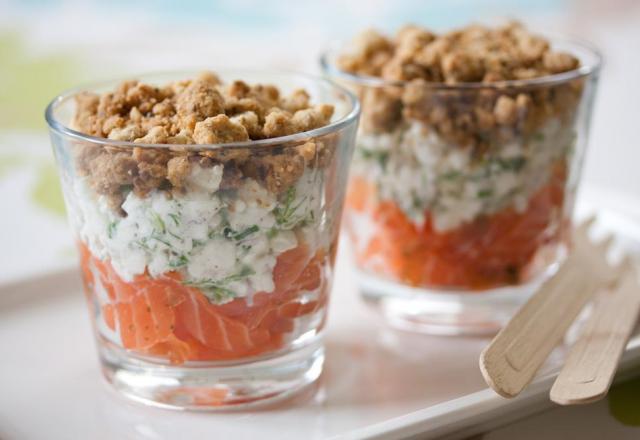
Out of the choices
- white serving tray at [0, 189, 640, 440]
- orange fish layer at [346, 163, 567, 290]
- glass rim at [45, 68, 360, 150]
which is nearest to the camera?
glass rim at [45, 68, 360, 150]

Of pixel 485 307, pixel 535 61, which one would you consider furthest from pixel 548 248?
pixel 535 61

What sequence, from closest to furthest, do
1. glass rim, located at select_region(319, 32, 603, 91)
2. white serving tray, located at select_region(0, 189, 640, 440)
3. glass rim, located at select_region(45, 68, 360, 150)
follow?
glass rim, located at select_region(45, 68, 360, 150) < white serving tray, located at select_region(0, 189, 640, 440) < glass rim, located at select_region(319, 32, 603, 91)

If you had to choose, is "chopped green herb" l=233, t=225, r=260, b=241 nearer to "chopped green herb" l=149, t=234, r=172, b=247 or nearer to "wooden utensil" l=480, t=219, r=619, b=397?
"chopped green herb" l=149, t=234, r=172, b=247

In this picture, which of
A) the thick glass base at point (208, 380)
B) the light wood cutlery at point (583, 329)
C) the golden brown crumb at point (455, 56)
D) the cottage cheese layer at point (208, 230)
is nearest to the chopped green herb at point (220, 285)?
the cottage cheese layer at point (208, 230)

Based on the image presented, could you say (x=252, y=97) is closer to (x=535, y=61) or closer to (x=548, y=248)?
(x=535, y=61)

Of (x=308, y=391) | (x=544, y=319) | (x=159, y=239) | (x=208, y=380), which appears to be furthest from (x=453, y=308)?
(x=159, y=239)

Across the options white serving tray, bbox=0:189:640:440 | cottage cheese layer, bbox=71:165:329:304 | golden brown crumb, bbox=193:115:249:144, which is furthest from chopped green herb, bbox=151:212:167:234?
white serving tray, bbox=0:189:640:440

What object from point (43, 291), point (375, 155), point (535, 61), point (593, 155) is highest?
point (535, 61)

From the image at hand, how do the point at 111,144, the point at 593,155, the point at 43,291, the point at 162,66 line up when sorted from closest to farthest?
the point at 111,144
the point at 43,291
the point at 593,155
the point at 162,66
